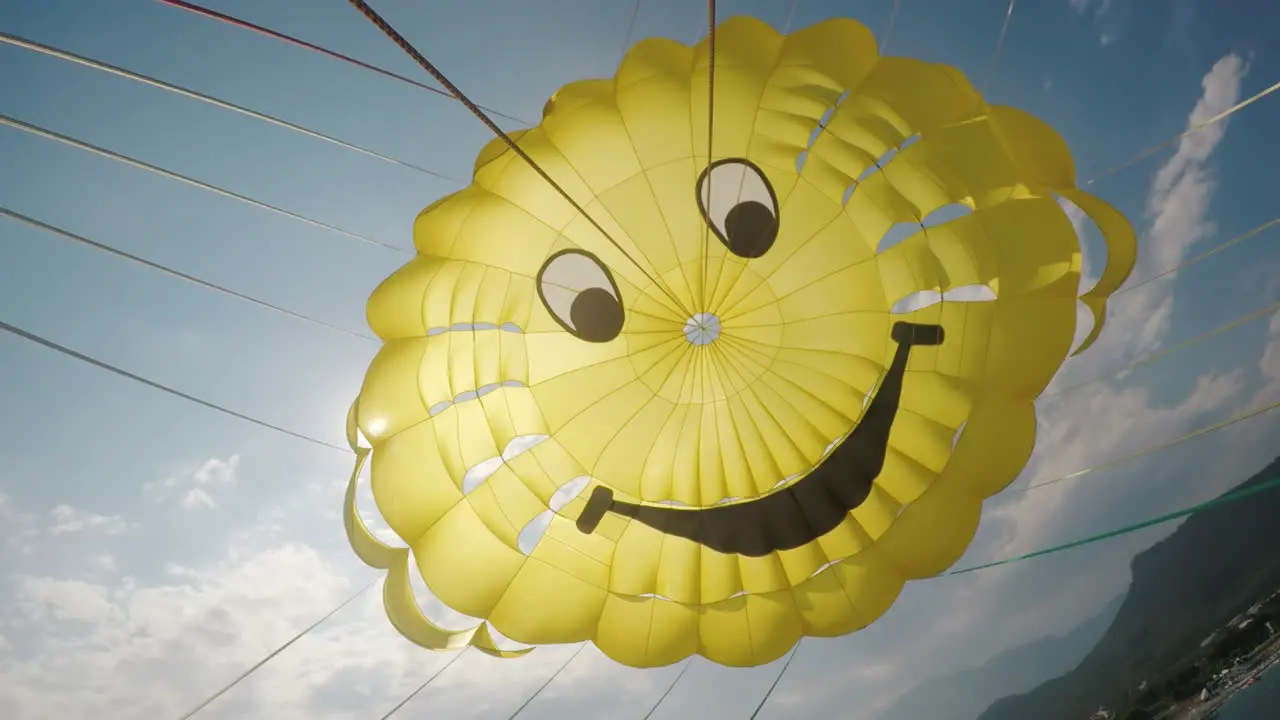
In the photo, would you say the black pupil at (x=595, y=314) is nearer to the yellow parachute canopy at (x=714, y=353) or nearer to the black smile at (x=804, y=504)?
the yellow parachute canopy at (x=714, y=353)

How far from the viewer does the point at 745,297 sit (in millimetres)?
5496

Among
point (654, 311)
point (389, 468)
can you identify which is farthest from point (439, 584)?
point (654, 311)

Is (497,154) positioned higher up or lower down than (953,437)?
higher up

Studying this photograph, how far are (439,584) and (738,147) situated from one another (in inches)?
169

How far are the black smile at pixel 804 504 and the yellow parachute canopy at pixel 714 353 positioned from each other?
0.02m

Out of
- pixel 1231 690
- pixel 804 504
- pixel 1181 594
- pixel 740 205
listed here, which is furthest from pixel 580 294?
pixel 1181 594

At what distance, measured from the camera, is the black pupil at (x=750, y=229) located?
5141 millimetres

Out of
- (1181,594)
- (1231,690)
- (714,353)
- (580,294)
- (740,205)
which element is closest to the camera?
(740,205)

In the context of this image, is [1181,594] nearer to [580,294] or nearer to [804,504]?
[804,504]

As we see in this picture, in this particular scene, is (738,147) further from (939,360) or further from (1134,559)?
(1134,559)

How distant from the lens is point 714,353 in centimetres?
557

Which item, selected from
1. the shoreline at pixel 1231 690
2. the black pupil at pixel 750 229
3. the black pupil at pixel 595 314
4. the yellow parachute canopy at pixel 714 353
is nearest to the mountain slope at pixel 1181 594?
the shoreline at pixel 1231 690

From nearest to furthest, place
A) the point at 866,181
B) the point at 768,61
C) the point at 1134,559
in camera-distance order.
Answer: the point at 768,61 → the point at 866,181 → the point at 1134,559

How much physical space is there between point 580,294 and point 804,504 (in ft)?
8.53
